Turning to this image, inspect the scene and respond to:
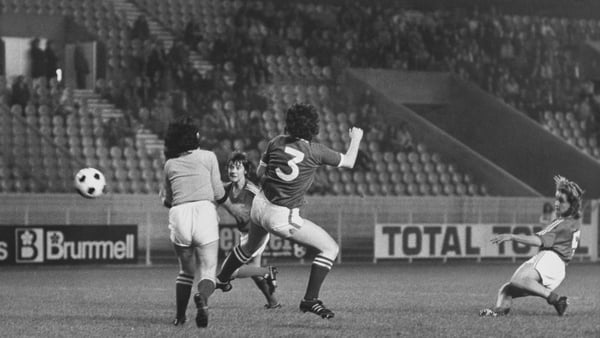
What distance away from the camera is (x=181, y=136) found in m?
9.72

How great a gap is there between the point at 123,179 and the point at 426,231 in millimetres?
6852

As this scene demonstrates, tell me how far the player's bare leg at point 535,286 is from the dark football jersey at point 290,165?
8.35 feet

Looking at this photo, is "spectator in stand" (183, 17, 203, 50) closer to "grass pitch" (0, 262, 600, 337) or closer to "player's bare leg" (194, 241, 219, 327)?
"grass pitch" (0, 262, 600, 337)

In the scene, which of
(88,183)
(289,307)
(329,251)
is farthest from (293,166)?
(88,183)

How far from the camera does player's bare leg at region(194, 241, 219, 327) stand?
9.50 meters

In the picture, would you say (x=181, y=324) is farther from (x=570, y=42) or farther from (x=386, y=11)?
(x=570, y=42)

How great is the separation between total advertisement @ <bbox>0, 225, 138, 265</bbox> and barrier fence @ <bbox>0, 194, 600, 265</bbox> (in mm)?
229

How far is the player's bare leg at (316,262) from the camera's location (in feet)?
33.2

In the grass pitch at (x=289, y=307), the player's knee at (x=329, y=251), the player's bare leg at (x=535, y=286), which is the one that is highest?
the player's knee at (x=329, y=251)

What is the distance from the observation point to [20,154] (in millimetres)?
23438

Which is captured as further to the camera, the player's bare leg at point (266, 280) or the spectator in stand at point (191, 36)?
the spectator in stand at point (191, 36)

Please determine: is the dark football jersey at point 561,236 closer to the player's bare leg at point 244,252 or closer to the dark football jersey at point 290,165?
the dark football jersey at point 290,165

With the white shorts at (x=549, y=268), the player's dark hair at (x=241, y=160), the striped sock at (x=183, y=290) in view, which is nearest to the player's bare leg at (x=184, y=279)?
the striped sock at (x=183, y=290)

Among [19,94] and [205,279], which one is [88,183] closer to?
[205,279]
